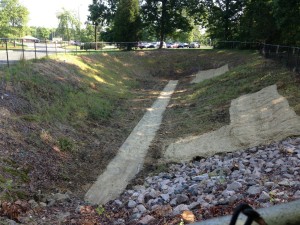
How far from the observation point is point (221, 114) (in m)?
19.6

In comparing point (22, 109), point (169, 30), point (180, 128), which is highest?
point (169, 30)

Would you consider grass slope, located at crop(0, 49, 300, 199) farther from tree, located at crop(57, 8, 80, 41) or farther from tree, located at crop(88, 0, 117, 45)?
tree, located at crop(57, 8, 80, 41)

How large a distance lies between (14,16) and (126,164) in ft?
261

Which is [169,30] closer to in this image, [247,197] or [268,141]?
[268,141]

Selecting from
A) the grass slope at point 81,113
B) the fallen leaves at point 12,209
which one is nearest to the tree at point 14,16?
the grass slope at point 81,113

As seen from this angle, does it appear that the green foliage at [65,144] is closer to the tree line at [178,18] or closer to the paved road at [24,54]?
the paved road at [24,54]

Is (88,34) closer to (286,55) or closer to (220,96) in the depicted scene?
(220,96)

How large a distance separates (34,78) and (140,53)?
2674 cm

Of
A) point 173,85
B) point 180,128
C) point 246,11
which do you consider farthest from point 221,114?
point 246,11

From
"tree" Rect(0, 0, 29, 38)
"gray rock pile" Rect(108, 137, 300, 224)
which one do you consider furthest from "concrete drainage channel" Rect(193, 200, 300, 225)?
"tree" Rect(0, 0, 29, 38)

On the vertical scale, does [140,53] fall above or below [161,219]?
above

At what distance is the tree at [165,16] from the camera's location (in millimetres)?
53969

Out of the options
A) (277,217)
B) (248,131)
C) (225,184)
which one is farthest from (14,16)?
(277,217)

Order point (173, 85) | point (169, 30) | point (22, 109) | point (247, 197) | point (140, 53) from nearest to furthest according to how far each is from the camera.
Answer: point (247, 197)
point (22, 109)
point (173, 85)
point (140, 53)
point (169, 30)
